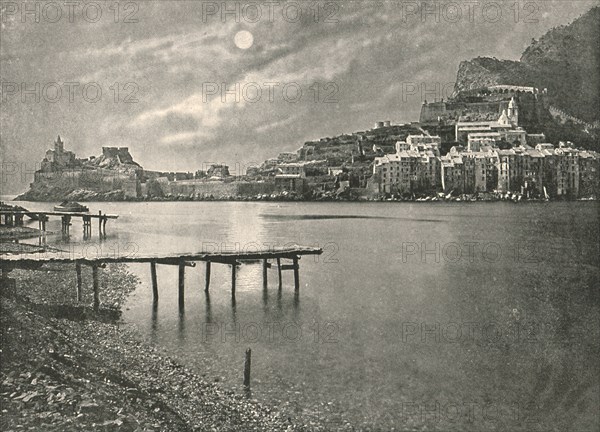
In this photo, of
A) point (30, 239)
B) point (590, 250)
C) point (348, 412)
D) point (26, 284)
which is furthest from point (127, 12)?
point (590, 250)

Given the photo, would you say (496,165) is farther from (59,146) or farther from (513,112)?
(59,146)

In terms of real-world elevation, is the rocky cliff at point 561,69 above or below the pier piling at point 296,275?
above

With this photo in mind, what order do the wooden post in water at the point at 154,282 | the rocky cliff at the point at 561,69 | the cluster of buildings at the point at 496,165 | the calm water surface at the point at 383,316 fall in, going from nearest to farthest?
the calm water surface at the point at 383,316, the rocky cliff at the point at 561,69, the cluster of buildings at the point at 496,165, the wooden post in water at the point at 154,282

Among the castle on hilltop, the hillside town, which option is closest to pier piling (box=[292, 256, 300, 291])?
the hillside town

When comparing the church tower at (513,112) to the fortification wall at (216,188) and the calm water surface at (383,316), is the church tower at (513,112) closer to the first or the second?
the calm water surface at (383,316)

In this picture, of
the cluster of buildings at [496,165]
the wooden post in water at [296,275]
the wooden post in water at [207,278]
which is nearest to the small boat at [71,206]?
the wooden post in water at [207,278]

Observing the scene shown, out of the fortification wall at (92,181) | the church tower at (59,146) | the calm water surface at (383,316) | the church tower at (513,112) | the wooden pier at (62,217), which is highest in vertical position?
the church tower at (513,112)

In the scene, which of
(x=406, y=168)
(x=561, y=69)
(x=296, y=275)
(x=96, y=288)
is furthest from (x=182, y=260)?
(x=561, y=69)
